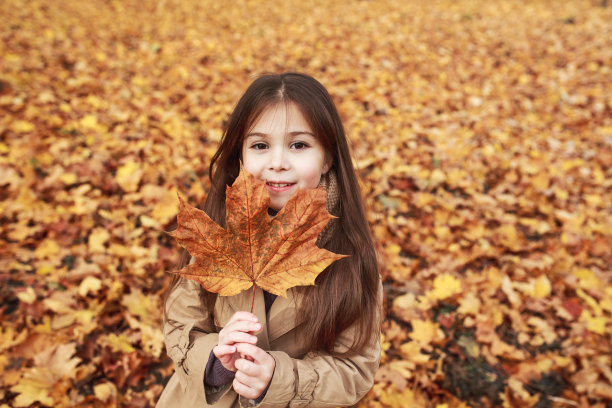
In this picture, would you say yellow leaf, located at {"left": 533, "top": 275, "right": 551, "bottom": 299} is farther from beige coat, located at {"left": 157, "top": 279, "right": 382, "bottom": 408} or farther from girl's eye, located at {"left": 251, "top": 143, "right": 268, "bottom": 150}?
girl's eye, located at {"left": 251, "top": 143, "right": 268, "bottom": 150}

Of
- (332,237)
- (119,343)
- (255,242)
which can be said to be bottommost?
(119,343)

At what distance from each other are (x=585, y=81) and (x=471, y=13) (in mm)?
3625

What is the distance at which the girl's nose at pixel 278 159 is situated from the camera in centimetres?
121

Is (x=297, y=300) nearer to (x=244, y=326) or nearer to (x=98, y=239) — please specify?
(x=244, y=326)

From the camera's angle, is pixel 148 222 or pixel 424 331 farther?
pixel 148 222

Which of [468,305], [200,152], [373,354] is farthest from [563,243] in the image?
[200,152]

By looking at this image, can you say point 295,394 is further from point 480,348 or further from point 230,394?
point 480,348

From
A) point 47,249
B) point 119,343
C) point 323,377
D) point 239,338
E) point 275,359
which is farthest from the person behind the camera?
point 47,249

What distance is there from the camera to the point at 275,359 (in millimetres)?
1144

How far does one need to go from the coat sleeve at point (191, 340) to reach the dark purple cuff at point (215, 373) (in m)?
0.02

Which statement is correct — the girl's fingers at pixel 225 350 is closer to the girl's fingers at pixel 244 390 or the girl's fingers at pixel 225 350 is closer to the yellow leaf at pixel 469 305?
the girl's fingers at pixel 244 390

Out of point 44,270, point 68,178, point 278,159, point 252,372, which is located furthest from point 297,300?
point 68,178

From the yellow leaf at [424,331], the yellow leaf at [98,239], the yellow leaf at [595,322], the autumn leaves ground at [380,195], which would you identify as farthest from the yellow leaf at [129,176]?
the yellow leaf at [595,322]

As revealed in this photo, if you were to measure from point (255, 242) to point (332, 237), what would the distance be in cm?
49
